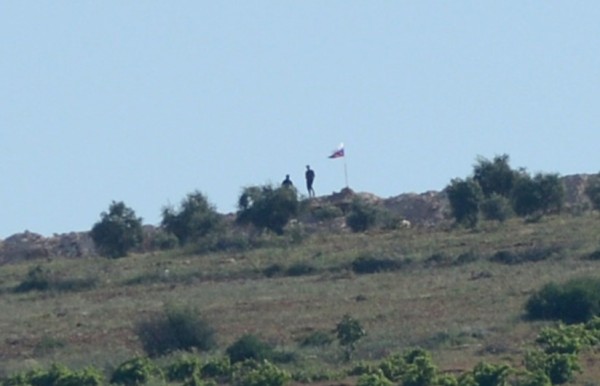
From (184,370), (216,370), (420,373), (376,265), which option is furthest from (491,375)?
(376,265)

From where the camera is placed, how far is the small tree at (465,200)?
65.9 m

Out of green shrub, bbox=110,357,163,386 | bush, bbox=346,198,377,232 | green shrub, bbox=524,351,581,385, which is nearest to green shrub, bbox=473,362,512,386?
green shrub, bbox=524,351,581,385

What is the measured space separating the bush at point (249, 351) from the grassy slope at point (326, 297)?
26.8 inches

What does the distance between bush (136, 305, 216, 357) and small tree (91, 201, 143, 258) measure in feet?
106

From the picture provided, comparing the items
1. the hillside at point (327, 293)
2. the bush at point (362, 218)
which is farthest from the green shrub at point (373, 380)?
the bush at point (362, 218)

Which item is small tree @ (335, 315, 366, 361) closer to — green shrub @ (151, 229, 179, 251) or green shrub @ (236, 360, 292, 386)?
green shrub @ (236, 360, 292, 386)

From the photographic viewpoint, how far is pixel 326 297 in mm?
45906

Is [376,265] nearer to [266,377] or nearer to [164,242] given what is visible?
[164,242]

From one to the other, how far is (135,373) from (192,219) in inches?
1577

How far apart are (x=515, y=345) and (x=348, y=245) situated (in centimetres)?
2757

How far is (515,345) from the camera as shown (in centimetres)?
3347

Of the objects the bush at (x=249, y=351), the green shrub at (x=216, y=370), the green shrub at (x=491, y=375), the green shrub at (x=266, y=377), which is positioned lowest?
the green shrub at (x=491, y=375)

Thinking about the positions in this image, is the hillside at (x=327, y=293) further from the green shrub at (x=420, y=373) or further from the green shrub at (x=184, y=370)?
the green shrub at (x=184, y=370)

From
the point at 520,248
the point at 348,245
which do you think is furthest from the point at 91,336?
the point at 348,245
